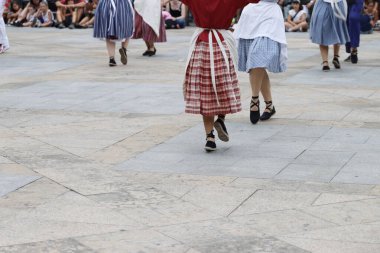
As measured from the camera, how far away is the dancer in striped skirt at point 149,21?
52.9ft

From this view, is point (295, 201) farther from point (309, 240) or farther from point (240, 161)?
point (240, 161)

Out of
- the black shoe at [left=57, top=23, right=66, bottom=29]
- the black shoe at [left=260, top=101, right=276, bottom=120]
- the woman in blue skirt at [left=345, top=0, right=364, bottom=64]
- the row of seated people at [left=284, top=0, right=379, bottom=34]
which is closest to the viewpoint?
the black shoe at [left=260, top=101, right=276, bottom=120]

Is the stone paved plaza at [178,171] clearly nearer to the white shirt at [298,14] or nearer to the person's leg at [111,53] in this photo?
the person's leg at [111,53]

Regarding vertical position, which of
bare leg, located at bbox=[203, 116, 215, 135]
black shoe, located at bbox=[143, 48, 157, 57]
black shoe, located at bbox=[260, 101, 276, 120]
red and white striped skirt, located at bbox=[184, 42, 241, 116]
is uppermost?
red and white striped skirt, located at bbox=[184, 42, 241, 116]

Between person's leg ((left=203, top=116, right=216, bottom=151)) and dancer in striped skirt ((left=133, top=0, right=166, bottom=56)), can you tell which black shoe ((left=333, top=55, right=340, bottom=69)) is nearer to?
dancer in striped skirt ((left=133, top=0, right=166, bottom=56))

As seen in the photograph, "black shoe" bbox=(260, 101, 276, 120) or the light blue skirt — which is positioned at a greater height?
the light blue skirt

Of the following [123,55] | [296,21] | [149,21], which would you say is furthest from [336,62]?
[296,21]

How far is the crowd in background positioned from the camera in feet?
74.9

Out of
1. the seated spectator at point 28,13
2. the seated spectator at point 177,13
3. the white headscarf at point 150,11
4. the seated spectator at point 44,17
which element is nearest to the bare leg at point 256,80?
the white headscarf at point 150,11

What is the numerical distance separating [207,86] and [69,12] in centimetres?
1822

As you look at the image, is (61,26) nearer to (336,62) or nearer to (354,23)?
(354,23)

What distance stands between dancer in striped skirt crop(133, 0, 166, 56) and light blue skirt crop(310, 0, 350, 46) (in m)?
3.22

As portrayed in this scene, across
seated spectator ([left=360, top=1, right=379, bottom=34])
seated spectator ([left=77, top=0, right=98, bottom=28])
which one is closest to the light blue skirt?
seated spectator ([left=360, top=1, right=379, bottom=34])

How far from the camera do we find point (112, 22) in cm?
1485
